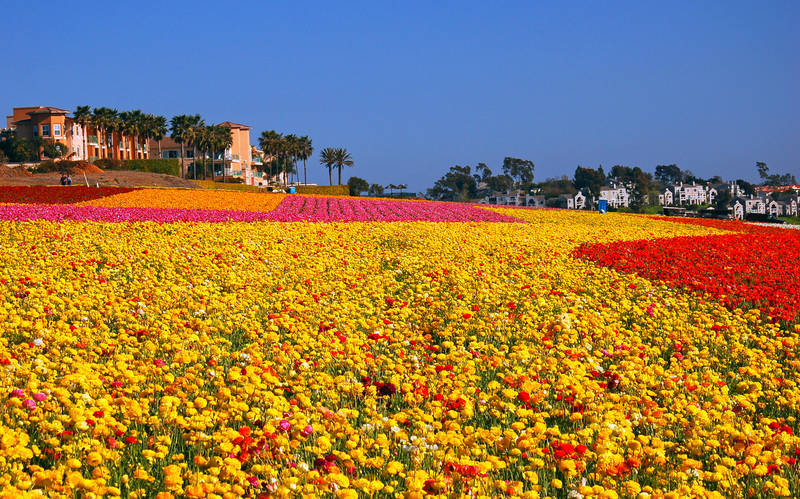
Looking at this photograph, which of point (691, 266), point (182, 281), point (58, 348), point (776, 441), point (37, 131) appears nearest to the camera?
point (776, 441)

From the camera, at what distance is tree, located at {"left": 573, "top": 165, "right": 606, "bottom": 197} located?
5989 inches

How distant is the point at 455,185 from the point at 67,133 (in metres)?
99.8

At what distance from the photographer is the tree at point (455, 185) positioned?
166 metres

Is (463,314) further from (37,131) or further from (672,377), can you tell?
(37,131)

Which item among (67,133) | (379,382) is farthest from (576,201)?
(379,382)

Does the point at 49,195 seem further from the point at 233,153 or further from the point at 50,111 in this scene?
the point at 233,153

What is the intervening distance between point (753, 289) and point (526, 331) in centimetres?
474

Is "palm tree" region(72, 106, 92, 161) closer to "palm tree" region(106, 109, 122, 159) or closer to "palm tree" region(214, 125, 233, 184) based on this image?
"palm tree" region(106, 109, 122, 159)

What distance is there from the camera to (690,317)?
904 centimetres

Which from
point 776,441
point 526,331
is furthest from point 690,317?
point 776,441

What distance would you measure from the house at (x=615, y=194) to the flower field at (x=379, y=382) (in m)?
145

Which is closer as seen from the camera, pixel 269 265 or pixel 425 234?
pixel 269 265

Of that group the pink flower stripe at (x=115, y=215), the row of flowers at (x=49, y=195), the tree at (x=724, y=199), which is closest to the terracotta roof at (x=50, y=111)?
the row of flowers at (x=49, y=195)

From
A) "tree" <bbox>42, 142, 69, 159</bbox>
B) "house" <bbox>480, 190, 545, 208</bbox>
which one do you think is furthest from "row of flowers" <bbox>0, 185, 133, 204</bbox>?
"house" <bbox>480, 190, 545, 208</bbox>
